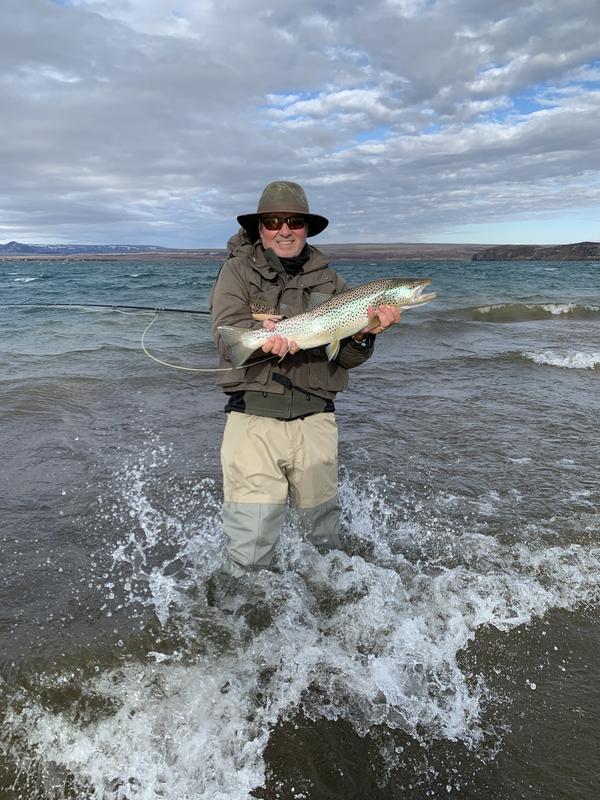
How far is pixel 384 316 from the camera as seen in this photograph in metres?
4.09

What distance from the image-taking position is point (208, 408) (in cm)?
934

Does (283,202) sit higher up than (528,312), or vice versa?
(283,202)

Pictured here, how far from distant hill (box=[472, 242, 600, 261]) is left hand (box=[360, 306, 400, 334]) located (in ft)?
576

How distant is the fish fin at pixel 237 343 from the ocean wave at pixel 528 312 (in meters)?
22.5

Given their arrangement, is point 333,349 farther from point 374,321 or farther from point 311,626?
point 311,626

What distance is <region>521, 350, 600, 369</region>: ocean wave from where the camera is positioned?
12805mm

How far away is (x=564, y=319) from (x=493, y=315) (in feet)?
10.2

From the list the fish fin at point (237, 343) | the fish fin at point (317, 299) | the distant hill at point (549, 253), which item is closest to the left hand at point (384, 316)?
the fish fin at point (317, 299)

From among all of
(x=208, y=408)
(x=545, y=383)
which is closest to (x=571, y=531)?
(x=208, y=408)

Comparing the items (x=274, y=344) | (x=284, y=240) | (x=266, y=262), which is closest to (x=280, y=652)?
(x=274, y=344)

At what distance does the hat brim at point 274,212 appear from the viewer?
13.5 ft

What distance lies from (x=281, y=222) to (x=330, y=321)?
86 centimetres

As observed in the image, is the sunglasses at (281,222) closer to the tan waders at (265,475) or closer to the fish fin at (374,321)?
the fish fin at (374,321)

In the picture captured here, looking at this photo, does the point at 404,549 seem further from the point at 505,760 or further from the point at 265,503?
the point at 505,760
